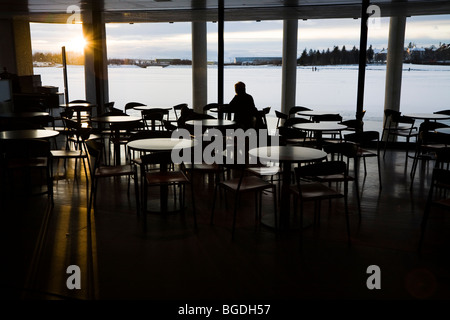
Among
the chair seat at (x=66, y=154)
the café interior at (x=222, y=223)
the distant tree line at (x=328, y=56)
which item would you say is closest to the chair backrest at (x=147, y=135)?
the café interior at (x=222, y=223)

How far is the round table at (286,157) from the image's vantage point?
426 centimetres

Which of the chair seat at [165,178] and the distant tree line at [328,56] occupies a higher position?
the distant tree line at [328,56]

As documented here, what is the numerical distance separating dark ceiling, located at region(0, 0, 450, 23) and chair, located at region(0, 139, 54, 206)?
14.4 ft

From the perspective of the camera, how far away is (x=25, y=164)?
5.61 meters

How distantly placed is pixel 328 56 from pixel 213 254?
9.86m

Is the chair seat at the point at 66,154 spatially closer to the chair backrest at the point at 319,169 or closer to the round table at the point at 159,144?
the round table at the point at 159,144

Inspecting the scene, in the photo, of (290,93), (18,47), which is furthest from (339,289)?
(18,47)

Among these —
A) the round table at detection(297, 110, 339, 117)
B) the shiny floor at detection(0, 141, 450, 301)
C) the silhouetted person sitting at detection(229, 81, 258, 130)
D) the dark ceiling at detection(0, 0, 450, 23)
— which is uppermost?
the dark ceiling at detection(0, 0, 450, 23)

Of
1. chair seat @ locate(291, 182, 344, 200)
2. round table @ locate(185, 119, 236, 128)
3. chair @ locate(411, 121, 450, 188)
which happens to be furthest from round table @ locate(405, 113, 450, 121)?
chair seat @ locate(291, 182, 344, 200)

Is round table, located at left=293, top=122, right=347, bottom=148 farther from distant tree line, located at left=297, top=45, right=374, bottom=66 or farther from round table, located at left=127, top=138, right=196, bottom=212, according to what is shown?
distant tree line, located at left=297, top=45, right=374, bottom=66

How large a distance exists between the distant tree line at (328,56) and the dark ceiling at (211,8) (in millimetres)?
933

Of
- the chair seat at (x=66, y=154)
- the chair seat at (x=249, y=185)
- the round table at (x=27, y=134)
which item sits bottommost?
the chair seat at (x=249, y=185)

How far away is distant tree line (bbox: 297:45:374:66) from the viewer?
11.1m

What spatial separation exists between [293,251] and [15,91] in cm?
1050
